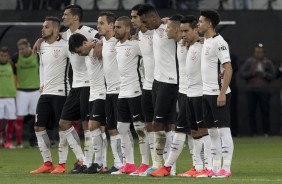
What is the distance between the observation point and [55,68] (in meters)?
19.6

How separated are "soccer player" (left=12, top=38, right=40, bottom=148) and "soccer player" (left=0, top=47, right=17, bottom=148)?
153 mm

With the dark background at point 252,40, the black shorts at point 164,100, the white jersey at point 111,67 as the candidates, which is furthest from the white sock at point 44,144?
the dark background at point 252,40

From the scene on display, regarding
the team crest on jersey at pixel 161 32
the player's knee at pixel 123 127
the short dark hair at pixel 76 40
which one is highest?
the team crest on jersey at pixel 161 32

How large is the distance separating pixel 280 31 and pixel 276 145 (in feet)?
16.1

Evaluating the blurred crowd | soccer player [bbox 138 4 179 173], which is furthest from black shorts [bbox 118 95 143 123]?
the blurred crowd

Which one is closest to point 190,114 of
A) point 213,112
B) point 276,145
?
point 213,112

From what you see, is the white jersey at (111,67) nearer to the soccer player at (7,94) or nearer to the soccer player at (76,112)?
the soccer player at (76,112)

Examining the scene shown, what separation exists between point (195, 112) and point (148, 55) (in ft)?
4.38

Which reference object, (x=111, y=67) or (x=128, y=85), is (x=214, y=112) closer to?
(x=128, y=85)

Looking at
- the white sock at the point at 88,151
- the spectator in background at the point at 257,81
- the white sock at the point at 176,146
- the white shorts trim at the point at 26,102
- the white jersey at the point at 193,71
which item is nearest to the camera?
the white sock at the point at 176,146

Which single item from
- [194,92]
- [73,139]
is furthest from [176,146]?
[73,139]

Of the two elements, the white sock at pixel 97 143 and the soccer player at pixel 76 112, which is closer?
the white sock at pixel 97 143

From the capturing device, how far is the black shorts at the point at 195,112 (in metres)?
17.7

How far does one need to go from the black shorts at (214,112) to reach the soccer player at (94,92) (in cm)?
227
